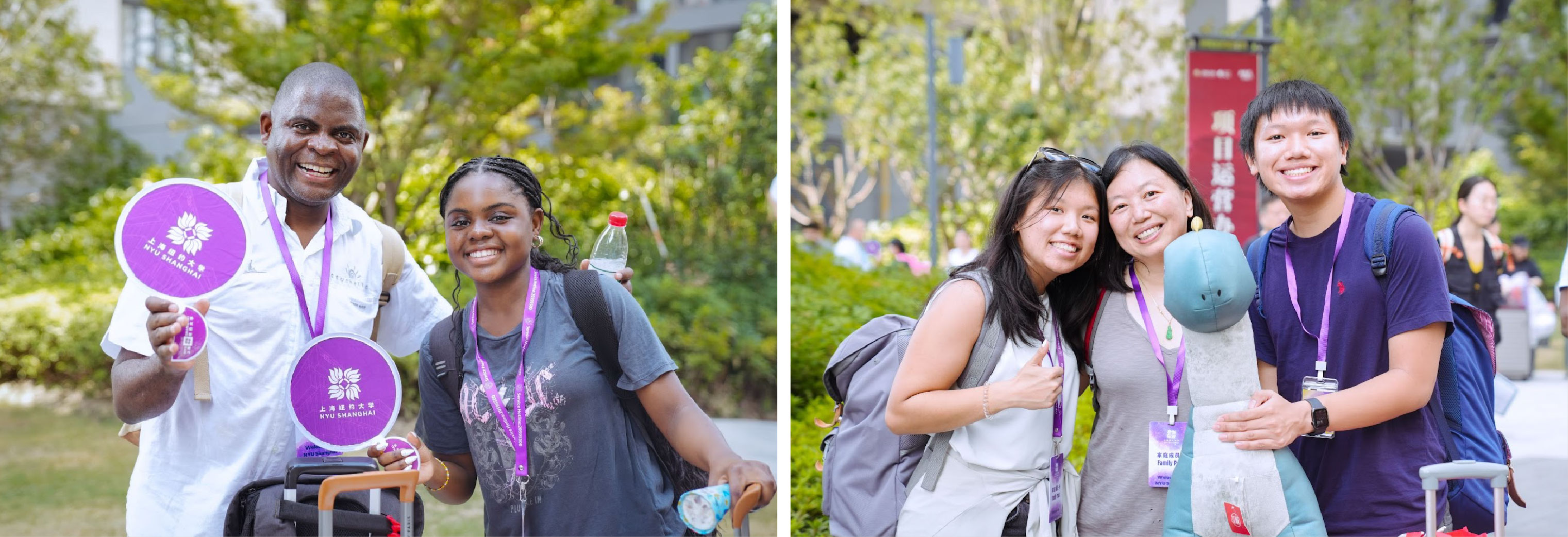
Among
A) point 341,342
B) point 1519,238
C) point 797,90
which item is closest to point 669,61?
point 797,90

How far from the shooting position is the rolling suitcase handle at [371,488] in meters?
2.54

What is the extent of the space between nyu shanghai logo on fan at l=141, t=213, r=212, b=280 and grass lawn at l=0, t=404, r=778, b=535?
3743 millimetres

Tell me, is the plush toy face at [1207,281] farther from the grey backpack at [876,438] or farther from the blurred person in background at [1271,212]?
the blurred person in background at [1271,212]

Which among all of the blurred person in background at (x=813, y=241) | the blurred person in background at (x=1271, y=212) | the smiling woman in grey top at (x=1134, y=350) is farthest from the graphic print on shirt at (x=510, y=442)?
the blurred person in background at (x=813, y=241)

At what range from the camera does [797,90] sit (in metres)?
16.5

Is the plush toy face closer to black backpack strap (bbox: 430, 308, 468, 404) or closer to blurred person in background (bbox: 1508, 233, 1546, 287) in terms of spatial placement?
black backpack strap (bbox: 430, 308, 468, 404)

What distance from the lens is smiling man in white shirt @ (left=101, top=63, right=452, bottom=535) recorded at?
2.77 meters

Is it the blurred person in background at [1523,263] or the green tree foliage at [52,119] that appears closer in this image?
the blurred person in background at [1523,263]

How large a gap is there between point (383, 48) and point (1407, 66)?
1491cm

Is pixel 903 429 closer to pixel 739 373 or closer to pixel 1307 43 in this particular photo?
pixel 739 373

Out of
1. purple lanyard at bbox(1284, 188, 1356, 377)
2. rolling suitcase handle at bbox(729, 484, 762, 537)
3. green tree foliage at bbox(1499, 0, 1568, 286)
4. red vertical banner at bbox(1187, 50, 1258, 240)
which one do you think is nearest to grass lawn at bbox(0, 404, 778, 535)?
red vertical banner at bbox(1187, 50, 1258, 240)

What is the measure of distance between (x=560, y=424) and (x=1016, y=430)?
1.18 metres

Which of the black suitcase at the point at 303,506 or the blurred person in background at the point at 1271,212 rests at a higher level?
the blurred person in background at the point at 1271,212

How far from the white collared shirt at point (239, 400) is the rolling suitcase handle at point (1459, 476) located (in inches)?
103
